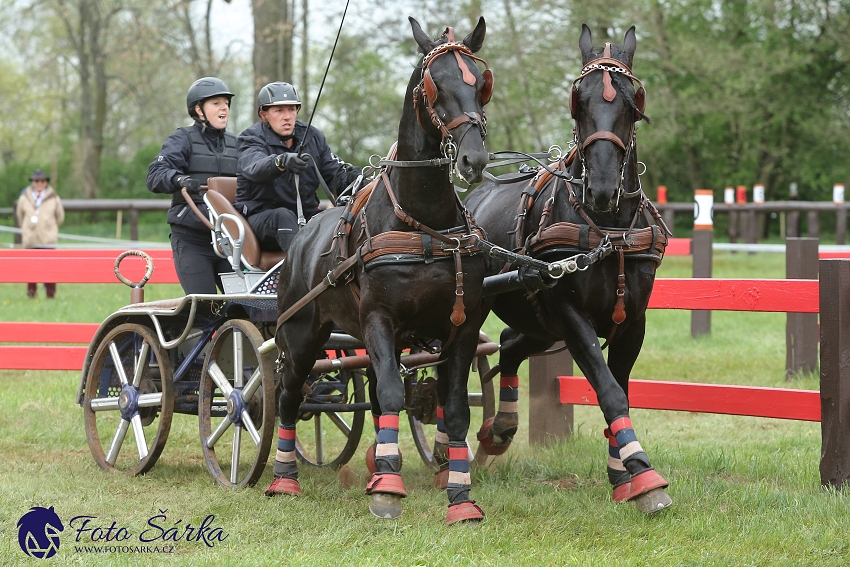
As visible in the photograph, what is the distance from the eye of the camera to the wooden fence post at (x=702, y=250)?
10938 mm

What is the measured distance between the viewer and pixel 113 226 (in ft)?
72.5

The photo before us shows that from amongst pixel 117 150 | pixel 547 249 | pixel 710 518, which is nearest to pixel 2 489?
pixel 547 249

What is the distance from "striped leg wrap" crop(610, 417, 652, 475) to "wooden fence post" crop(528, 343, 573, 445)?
190cm

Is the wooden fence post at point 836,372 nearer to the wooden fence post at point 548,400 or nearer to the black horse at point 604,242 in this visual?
the black horse at point 604,242

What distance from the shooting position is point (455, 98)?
4191 millimetres

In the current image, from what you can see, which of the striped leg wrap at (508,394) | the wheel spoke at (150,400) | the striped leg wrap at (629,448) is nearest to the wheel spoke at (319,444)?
the wheel spoke at (150,400)

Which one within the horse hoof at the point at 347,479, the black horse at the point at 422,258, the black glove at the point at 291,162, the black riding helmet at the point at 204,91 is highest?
the black riding helmet at the point at 204,91

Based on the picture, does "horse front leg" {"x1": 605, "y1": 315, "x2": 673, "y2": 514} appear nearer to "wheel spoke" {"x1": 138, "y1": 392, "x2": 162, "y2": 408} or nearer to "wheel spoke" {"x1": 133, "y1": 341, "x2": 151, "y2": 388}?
"wheel spoke" {"x1": 138, "y1": 392, "x2": 162, "y2": 408}

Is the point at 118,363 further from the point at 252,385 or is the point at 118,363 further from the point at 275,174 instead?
the point at 275,174

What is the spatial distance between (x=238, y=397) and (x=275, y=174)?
127 cm

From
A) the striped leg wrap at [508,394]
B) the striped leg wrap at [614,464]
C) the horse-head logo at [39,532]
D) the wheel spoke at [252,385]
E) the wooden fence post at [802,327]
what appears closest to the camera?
the horse-head logo at [39,532]

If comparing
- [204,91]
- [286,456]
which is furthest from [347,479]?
[204,91]

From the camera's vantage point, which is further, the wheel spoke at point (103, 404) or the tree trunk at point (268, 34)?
the tree trunk at point (268, 34)

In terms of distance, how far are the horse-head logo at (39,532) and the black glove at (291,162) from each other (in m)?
2.10
